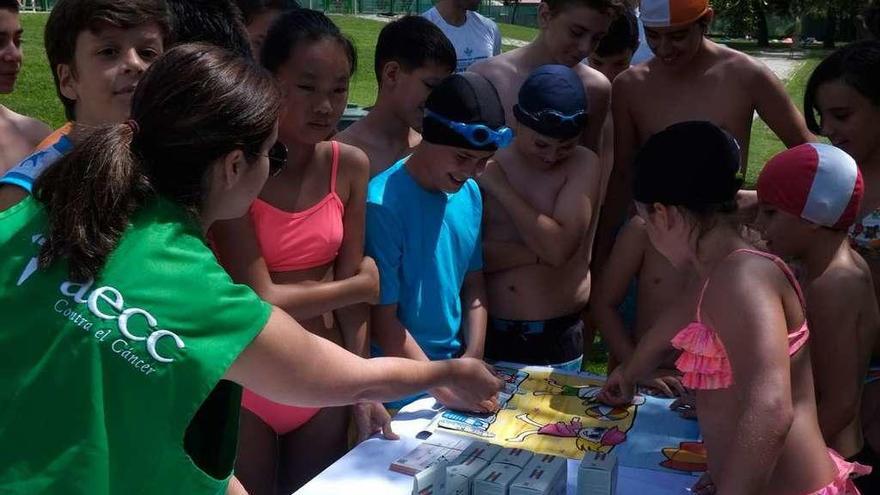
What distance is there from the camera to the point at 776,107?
368 cm

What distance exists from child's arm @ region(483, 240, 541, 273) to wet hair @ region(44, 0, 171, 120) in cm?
131

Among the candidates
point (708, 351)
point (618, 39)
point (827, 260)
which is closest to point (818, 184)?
point (827, 260)

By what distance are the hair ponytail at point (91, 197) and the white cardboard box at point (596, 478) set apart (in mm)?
1115

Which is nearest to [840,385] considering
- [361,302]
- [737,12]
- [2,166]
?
[361,302]

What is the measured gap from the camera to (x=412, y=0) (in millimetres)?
45469

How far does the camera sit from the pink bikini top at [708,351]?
6.48 feet

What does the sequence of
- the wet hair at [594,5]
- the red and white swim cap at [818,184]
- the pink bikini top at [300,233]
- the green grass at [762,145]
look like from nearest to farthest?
the red and white swim cap at [818,184]
the pink bikini top at [300,233]
the wet hair at [594,5]
the green grass at [762,145]

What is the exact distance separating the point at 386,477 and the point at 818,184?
4.34 ft

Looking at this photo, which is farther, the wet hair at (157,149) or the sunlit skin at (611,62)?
the sunlit skin at (611,62)

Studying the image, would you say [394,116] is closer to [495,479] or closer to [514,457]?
[514,457]

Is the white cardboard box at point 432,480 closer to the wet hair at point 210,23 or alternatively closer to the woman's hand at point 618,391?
the woman's hand at point 618,391

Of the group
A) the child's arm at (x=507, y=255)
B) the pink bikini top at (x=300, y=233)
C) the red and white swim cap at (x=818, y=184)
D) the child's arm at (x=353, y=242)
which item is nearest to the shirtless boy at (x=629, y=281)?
the child's arm at (x=507, y=255)

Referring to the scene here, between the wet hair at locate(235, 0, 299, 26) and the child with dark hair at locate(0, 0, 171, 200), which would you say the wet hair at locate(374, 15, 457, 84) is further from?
the child with dark hair at locate(0, 0, 171, 200)

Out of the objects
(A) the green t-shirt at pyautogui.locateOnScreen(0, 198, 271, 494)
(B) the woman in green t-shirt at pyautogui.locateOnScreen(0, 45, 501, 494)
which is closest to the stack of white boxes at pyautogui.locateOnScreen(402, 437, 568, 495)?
(B) the woman in green t-shirt at pyautogui.locateOnScreen(0, 45, 501, 494)
